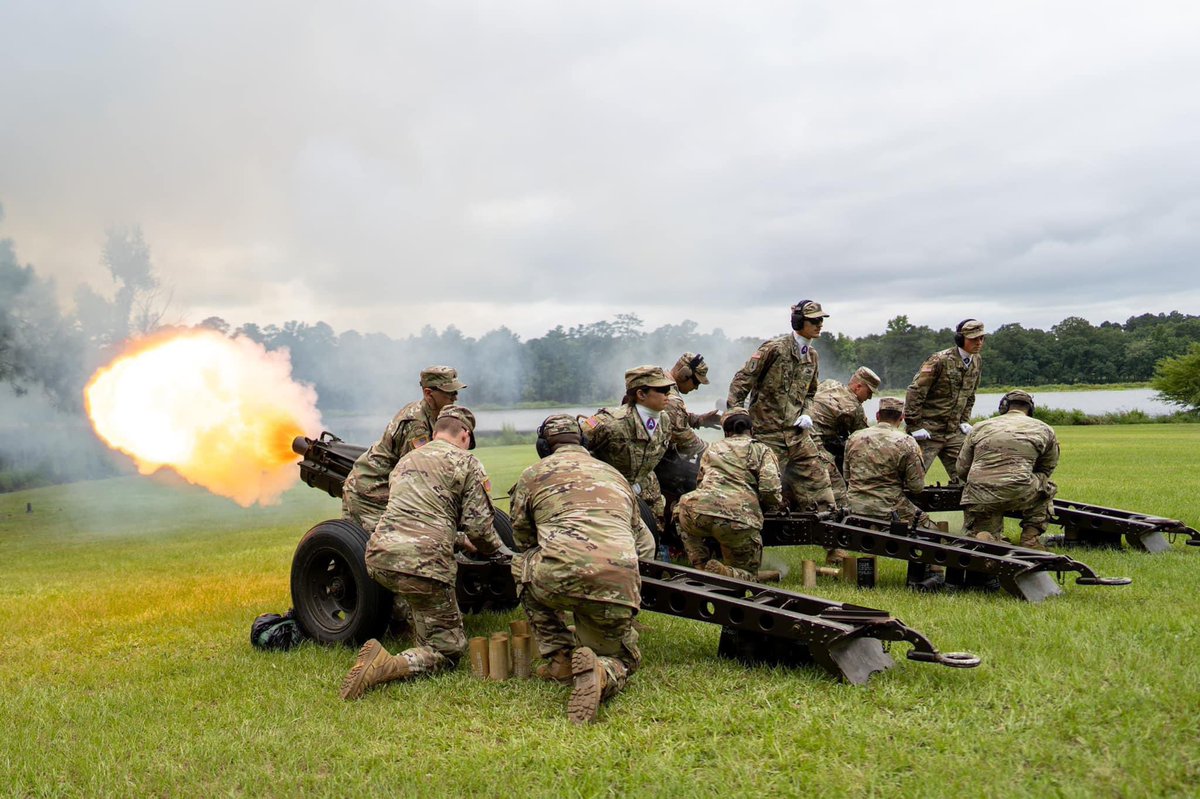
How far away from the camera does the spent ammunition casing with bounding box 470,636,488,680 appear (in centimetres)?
568

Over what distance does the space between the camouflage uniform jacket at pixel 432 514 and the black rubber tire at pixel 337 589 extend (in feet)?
1.83

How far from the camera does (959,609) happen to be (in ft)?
21.7

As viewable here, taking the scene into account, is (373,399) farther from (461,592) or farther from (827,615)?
(827,615)

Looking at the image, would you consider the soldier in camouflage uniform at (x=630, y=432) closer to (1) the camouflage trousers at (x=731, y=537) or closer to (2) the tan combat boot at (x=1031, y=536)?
(1) the camouflage trousers at (x=731, y=537)

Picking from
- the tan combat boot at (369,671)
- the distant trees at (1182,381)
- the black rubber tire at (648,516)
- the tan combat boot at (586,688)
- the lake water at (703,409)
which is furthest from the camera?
the distant trees at (1182,381)

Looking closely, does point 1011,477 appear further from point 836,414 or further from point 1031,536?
point 836,414

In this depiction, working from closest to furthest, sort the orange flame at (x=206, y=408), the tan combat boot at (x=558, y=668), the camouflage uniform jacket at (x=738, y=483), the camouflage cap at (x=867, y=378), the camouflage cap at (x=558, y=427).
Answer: the tan combat boot at (x=558, y=668)
the camouflage cap at (x=558, y=427)
the camouflage uniform jacket at (x=738, y=483)
the orange flame at (x=206, y=408)
the camouflage cap at (x=867, y=378)

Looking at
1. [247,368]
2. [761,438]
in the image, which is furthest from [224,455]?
[761,438]

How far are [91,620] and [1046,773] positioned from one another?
7.52m

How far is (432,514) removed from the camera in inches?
232

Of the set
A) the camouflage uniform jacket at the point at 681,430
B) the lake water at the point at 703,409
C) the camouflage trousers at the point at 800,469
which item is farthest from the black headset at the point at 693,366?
the lake water at the point at 703,409

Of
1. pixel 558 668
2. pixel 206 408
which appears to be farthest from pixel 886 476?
pixel 206 408

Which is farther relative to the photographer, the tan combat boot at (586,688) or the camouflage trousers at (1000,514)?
the camouflage trousers at (1000,514)

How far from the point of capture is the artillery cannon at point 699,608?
198 inches
